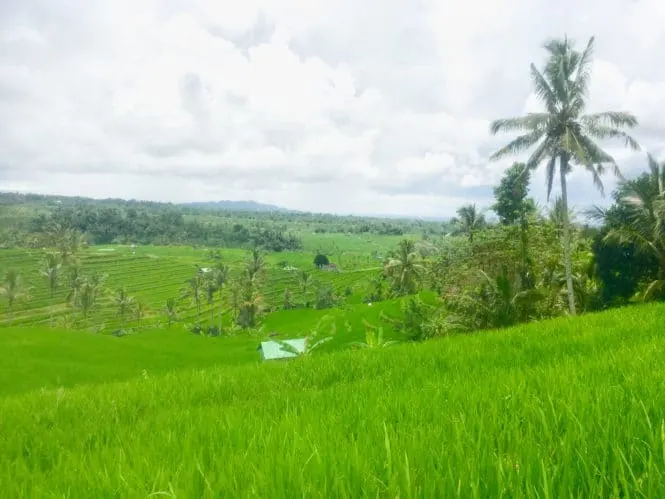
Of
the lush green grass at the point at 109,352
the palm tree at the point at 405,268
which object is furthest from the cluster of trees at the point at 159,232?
the lush green grass at the point at 109,352

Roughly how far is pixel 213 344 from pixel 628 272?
1262 inches

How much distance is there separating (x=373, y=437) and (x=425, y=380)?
2.32 meters

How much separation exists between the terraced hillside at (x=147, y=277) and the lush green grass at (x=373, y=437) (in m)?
80.9

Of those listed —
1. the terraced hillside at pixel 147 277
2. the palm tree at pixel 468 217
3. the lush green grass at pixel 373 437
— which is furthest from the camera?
the terraced hillside at pixel 147 277

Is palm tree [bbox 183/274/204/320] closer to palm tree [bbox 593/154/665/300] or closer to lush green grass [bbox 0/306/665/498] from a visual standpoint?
palm tree [bbox 593/154/665/300]

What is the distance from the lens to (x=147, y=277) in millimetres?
118312

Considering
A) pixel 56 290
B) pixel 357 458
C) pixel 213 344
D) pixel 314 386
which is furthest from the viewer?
pixel 56 290

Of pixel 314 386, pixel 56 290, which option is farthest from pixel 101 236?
pixel 314 386

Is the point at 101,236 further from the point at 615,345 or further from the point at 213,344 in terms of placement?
the point at 615,345

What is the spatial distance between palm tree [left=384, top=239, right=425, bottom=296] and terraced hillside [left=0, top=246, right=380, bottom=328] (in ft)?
84.2

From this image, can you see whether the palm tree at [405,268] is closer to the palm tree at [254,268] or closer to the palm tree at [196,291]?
the palm tree at [254,268]

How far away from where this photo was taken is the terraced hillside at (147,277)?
89.2 m

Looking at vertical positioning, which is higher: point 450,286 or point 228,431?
point 228,431

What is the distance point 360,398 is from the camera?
371 centimetres
